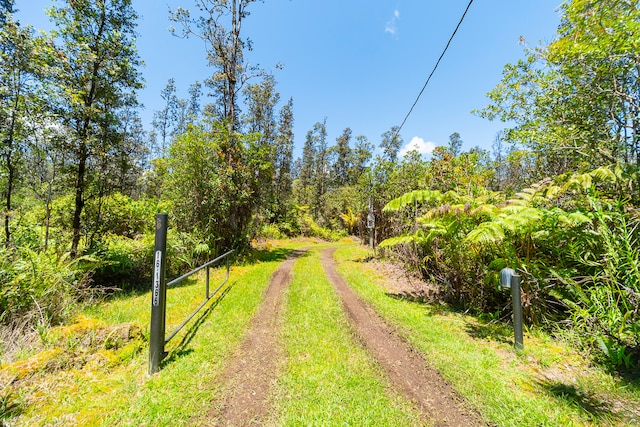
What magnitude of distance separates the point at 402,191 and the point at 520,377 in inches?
297

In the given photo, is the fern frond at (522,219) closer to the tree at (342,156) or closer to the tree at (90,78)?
the tree at (90,78)

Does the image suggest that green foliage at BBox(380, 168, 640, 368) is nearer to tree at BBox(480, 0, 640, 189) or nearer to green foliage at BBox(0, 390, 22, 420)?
tree at BBox(480, 0, 640, 189)

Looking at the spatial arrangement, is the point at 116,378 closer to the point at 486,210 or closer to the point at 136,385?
the point at 136,385

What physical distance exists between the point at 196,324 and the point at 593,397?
4954mm

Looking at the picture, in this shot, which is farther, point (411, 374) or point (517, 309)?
point (517, 309)

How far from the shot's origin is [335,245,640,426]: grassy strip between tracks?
2066 mm

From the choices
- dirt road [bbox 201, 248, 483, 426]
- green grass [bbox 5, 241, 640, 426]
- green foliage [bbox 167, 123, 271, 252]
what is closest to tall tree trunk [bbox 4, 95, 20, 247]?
green grass [bbox 5, 241, 640, 426]

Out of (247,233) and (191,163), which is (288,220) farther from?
(191,163)

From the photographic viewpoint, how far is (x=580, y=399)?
2.23 meters

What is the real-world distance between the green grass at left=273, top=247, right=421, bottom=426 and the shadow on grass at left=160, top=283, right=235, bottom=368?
4.45ft

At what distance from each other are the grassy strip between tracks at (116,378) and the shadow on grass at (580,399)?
3.31 meters

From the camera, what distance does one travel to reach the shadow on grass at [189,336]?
303 cm

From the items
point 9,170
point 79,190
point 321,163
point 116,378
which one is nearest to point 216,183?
point 79,190

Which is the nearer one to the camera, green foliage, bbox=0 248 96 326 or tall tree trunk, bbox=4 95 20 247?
green foliage, bbox=0 248 96 326
